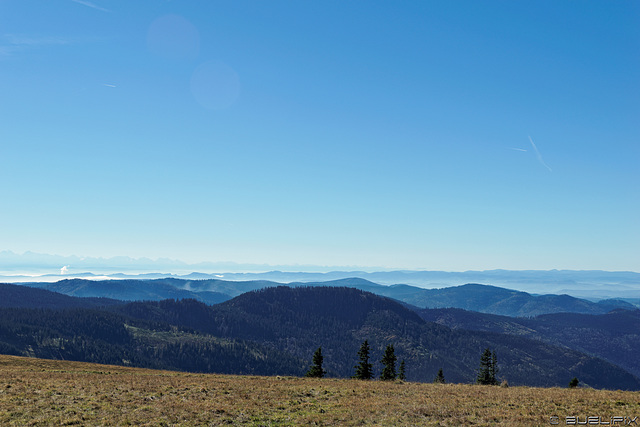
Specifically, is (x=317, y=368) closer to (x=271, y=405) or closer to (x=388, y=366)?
(x=388, y=366)

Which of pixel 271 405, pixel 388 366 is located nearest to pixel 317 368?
A: pixel 388 366

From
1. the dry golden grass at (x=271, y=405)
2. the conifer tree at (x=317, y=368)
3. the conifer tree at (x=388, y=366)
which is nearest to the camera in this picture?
the dry golden grass at (x=271, y=405)

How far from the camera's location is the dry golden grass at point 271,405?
2105 centimetres

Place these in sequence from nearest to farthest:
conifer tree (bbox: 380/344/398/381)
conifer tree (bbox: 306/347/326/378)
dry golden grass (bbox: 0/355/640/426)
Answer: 1. dry golden grass (bbox: 0/355/640/426)
2. conifer tree (bbox: 306/347/326/378)
3. conifer tree (bbox: 380/344/398/381)

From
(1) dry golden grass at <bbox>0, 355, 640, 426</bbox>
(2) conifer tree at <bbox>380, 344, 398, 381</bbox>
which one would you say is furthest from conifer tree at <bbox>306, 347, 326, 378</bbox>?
(1) dry golden grass at <bbox>0, 355, 640, 426</bbox>

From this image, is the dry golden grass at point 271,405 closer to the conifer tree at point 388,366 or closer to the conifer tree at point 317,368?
the conifer tree at point 317,368

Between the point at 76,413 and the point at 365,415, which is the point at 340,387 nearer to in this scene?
the point at 365,415

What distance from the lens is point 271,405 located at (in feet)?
82.7

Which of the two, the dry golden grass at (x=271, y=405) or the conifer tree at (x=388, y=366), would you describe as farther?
the conifer tree at (x=388, y=366)

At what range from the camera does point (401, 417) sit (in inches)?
878

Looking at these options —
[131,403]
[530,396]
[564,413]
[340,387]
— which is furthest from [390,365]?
[131,403]

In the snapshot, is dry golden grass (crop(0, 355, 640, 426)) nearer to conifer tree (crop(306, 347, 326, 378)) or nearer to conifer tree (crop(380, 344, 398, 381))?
conifer tree (crop(306, 347, 326, 378))

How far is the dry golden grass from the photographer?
21047 millimetres

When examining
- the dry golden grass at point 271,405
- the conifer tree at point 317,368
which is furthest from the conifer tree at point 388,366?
the dry golden grass at point 271,405
